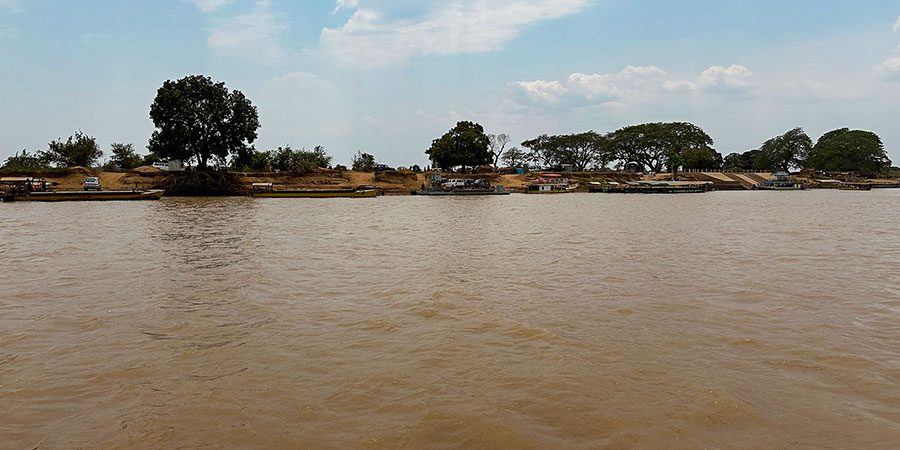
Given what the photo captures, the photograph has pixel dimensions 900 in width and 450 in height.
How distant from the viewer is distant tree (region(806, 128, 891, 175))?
123 m

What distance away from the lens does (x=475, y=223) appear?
26594 mm

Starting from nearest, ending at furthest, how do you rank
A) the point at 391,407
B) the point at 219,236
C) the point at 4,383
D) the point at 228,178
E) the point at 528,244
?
the point at 391,407 < the point at 4,383 < the point at 528,244 < the point at 219,236 < the point at 228,178

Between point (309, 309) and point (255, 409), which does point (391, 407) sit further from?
point (309, 309)

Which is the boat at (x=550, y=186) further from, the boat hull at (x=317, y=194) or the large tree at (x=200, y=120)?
the large tree at (x=200, y=120)

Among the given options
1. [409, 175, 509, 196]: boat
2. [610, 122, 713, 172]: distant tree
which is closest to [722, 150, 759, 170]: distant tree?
[610, 122, 713, 172]: distant tree

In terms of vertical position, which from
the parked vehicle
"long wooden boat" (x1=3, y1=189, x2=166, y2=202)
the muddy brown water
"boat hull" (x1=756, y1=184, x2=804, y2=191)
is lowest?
the muddy brown water

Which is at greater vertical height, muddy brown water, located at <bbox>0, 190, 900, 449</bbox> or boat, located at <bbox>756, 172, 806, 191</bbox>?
boat, located at <bbox>756, 172, 806, 191</bbox>

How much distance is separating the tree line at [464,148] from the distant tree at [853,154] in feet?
0.66

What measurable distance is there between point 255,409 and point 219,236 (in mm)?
16495

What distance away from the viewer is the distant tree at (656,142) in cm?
11656

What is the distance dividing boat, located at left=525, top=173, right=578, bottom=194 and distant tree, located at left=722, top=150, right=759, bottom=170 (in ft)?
266

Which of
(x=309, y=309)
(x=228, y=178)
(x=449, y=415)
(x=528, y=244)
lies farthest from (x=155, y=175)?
(x=449, y=415)

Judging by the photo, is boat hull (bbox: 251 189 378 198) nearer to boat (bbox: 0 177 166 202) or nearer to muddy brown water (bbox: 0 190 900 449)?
boat (bbox: 0 177 166 202)

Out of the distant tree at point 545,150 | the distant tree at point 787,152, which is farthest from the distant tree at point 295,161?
the distant tree at point 787,152
